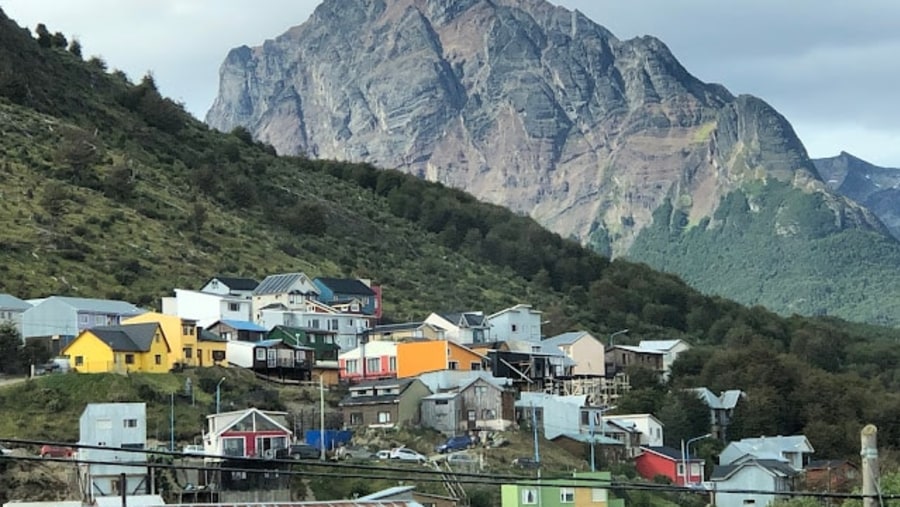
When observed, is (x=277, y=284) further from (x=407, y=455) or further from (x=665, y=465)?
(x=407, y=455)

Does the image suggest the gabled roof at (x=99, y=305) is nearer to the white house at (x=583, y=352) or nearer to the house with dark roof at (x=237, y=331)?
the house with dark roof at (x=237, y=331)

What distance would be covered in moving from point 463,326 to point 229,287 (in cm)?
1156

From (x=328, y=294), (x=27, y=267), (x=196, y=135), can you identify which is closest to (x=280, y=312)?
(x=328, y=294)

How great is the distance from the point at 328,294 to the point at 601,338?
2174 cm

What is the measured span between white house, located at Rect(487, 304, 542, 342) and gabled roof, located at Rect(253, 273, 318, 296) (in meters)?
9.51

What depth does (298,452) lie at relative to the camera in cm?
5681

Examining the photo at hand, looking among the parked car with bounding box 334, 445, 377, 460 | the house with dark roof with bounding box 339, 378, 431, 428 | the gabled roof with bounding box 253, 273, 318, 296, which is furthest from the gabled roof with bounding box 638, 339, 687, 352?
the parked car with bounding box 334, 445, 377, 460

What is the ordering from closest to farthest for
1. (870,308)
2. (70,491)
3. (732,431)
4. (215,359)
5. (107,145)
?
(70,491)
(215,359)
(732,431)
(107,145)
(870,308)

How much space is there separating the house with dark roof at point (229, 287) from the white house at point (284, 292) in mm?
359

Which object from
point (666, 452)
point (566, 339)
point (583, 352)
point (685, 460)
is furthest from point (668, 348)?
point (685, 460)

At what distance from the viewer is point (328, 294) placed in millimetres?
85188

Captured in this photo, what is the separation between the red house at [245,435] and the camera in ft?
182

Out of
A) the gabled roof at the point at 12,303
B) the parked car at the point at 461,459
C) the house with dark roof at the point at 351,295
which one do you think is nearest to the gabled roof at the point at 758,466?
the parked car at the point at 461,459

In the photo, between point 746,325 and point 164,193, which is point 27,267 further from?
point 746,325
